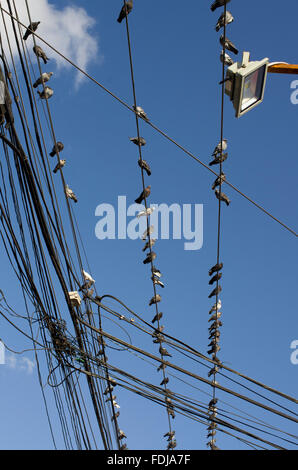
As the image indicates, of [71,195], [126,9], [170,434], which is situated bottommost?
[170,434]

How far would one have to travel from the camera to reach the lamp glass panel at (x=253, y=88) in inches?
139

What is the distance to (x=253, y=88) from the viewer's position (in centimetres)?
361

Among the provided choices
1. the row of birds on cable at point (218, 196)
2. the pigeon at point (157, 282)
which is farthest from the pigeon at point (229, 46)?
the pigeon at point (157, 282)

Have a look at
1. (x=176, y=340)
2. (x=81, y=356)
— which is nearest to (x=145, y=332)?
(x=176, y=340)

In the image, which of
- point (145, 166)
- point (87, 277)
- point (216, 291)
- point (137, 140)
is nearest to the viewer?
point (137, 140)

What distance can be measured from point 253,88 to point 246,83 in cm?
9

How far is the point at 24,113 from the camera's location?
4273 millimetres

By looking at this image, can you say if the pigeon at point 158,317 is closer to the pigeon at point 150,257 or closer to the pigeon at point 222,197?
the pigeon at point 150,257

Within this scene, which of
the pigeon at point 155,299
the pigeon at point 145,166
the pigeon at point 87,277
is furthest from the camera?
the pigeon at point 155,299

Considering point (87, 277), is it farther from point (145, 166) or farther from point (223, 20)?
point (223, 20)

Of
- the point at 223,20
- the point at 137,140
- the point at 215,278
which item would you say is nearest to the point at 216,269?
the point at 215,278

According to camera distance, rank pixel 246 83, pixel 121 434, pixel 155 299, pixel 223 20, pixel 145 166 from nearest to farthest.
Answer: pixel 246 83 < pixel 223 20 < pixel 145 166 < pixel 155 299 < pixel 121 434

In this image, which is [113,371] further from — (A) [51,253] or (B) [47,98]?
(B) [47,98]
